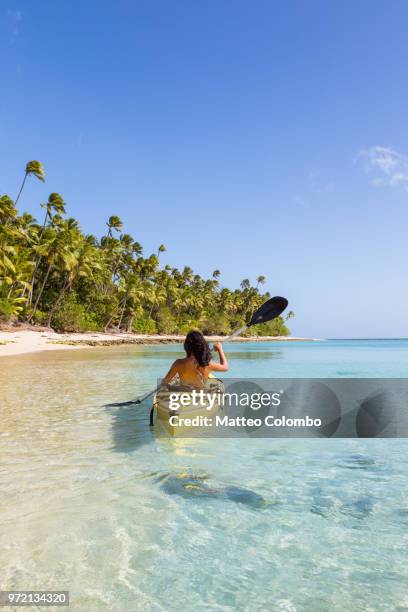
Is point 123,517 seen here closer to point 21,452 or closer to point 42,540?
point 42,540

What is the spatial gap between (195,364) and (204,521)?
11.3ft

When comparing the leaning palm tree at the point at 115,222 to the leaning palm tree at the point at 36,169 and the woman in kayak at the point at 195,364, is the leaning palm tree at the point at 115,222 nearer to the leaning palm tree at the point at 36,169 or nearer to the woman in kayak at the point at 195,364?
the leaning palm tree at the point at 36,169

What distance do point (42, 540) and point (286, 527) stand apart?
2379 mm

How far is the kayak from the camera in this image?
7.30 metres

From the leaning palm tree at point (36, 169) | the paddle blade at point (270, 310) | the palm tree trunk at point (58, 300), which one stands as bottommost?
the palm tree trunk at point (58, 300)

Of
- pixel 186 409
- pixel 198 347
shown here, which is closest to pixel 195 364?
pixel 198 347

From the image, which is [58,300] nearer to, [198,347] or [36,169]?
[36,169]

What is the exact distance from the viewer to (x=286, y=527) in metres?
4.44

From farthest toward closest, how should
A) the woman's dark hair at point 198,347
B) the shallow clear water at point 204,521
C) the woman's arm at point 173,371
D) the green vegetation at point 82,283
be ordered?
the green vegetation at point 82,283
the woman's arm at point 173,371
the woman's dark hair at point 198,347
the shallow clear water at point 204,521

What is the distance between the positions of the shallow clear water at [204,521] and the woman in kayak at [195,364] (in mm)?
1176

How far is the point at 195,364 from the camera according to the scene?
780cm

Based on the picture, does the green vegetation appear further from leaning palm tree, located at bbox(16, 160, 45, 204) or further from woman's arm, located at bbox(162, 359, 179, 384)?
woman's arm, located at bbox(162, 359, 179, 384)

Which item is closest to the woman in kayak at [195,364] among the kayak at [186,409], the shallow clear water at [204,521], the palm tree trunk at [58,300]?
the kayak at [186,409]

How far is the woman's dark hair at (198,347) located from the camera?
752 cm
